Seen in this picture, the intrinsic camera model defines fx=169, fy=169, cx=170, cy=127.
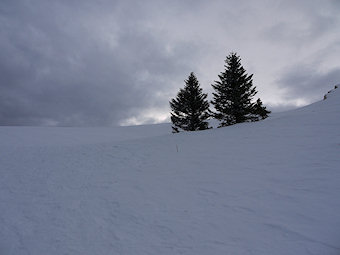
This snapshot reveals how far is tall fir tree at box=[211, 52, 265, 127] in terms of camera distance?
16.4 metres

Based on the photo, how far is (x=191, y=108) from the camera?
20.0 meters

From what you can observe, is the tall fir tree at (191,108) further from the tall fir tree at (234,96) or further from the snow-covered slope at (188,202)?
the snow-covered slope at (188,202)

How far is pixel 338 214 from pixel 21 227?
6838 millimetres

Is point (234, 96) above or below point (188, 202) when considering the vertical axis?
above

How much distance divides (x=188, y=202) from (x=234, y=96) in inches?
562

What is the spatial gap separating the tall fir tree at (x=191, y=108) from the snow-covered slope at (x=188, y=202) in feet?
37.4

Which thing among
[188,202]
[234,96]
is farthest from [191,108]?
[188,202]

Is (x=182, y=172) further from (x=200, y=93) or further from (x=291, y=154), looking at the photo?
(x=200, y=93)

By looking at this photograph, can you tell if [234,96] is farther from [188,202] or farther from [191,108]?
[188,202]

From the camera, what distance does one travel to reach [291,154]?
20.9 feet

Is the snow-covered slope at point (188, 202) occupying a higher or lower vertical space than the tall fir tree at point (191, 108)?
lower

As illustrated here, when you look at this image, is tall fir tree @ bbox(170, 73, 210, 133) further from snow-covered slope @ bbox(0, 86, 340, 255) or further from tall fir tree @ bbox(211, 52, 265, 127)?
snow-covered slope @ bbox(0, 86, 340, 255)

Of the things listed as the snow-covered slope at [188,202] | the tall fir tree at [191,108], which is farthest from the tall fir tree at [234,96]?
the snow-covered slope at [188,202]

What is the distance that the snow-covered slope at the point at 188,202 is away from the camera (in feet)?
10.2
